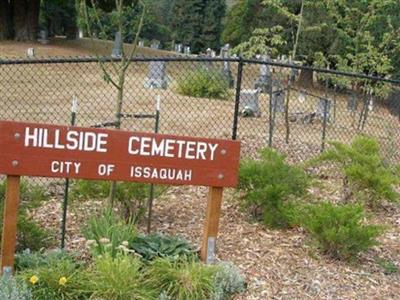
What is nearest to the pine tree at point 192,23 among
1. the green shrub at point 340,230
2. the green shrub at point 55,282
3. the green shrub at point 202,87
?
the green shrub at point 202,87

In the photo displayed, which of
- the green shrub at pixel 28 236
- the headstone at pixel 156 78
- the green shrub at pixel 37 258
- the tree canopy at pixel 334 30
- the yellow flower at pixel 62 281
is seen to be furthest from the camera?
the headstone at pixel 156 78

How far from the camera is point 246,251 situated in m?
4.78

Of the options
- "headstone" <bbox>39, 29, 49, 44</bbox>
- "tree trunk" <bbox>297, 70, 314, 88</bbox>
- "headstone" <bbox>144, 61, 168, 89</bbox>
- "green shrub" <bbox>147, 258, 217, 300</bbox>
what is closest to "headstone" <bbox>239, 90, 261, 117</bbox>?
"headstone" <bbox>144, 61, 168, 89</bbox>

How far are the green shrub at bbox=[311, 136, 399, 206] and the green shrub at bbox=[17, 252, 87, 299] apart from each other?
119 inches

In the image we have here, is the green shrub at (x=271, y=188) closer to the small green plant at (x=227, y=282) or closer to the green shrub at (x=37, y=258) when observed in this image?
the small green plant at (x=227, y=282)

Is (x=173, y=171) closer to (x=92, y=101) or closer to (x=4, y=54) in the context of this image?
(x=92, y=101)

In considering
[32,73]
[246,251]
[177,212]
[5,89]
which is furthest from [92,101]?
[246,251]

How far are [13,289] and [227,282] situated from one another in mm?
1354

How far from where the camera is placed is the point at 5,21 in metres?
28.5

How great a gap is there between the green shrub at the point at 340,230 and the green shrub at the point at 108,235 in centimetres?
145

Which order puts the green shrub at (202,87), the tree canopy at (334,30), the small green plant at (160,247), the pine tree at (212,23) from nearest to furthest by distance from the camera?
the small green plant at (160,247) < the tree canopy at (334,30) < the green shrub at (202,87) < the pine tree at (212,23)

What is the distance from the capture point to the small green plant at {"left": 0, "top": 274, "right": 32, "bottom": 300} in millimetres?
3455

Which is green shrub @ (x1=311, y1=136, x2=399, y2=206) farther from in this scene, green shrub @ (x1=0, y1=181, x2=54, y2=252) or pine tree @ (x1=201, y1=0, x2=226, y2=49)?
pine tree @ (x1=201, y1=0, x2=226, y2=49)

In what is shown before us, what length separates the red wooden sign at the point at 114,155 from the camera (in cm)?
388
